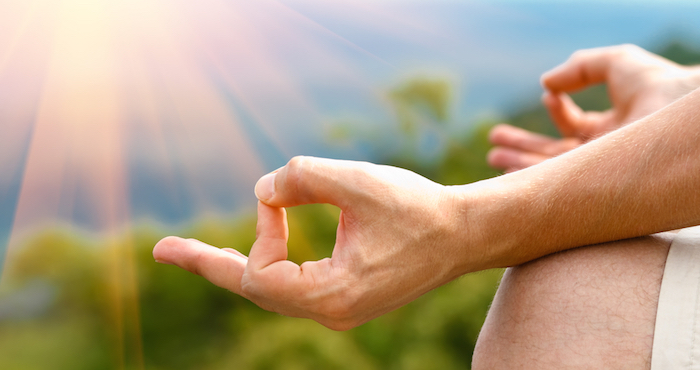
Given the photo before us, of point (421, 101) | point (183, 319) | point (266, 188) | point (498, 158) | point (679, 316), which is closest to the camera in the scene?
point (679, 316)

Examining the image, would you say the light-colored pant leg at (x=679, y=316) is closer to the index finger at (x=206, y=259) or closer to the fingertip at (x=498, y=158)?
the index finger at (x=206, y=259)

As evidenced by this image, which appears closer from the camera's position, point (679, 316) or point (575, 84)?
point (679, 316)

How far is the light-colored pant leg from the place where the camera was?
540 millimetres

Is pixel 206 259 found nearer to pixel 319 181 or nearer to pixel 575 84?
pixel 319 181

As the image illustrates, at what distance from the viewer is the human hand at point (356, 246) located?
617mm

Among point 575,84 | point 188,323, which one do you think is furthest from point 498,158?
point 188,323

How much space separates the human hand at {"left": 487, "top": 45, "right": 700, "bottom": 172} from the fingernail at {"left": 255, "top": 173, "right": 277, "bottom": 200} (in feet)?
Answer: 2.91

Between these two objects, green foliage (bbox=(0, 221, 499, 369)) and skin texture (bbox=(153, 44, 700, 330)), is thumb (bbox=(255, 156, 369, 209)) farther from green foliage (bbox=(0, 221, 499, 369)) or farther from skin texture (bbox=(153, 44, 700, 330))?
green foliage (bbox=(0, 221, 499, 369))

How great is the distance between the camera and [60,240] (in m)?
2.58

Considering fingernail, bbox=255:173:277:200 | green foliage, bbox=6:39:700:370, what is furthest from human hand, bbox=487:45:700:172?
green foliage, bbox=6:39:700:370

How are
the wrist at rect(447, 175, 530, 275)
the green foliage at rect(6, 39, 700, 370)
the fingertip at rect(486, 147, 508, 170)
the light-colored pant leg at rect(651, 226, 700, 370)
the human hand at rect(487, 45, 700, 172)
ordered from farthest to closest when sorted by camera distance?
the green foliage at rect(6, 39, 700, 370)
the fingertip at rect(486, 147, 508, 170)
the human hand at rect(487, 45, 700, 172)
the wrist at rect(447, 175, 530, 275)
the light-colored pant leg at rect(651, 226, 700, 370)

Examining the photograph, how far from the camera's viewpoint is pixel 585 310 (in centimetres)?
61

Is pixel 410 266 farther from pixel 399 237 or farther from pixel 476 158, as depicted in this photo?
pixel 476 158

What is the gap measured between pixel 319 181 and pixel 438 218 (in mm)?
165
